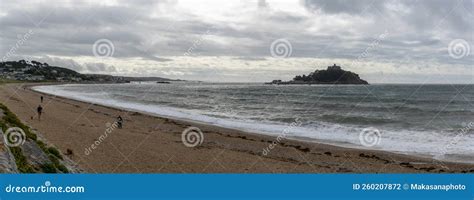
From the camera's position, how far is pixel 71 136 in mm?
25125

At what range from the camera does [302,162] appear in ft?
70.6

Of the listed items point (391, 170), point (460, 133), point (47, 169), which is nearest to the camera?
point (47, 169)

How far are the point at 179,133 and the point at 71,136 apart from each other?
27.2 ft

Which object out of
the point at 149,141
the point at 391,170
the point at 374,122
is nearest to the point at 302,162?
the point at 391,170

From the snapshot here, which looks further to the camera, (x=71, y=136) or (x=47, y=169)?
(x=71, y=136)

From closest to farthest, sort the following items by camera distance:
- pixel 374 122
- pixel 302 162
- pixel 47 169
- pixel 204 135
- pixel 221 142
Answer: pixel 47 169 < pixel 302 162 < pixel 221 142 < pixel 204 135 < pixel 374 122

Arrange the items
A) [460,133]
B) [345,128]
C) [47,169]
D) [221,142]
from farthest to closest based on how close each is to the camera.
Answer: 1. [345,128]
2. [460,133]
3. [221,142]
4. [47,169]

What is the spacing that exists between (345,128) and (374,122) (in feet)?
22.6

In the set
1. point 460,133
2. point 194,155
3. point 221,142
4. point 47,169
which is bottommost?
point 47,169

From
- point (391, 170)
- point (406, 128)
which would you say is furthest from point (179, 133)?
point (406, 128)

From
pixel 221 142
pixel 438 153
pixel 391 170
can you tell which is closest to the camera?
pixel 391 170

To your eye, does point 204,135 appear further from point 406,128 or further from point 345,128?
point 406,128

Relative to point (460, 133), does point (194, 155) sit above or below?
below

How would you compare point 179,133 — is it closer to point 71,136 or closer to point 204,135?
point 204,135
